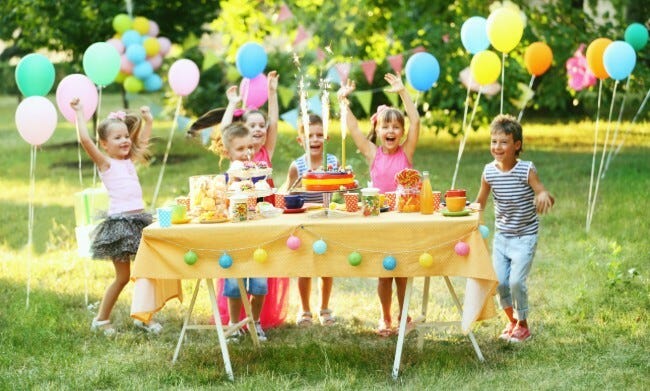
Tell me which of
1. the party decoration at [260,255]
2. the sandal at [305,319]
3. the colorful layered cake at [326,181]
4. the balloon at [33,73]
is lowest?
the sandal at [305,319]

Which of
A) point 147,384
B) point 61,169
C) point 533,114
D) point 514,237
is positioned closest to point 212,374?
point 147,384

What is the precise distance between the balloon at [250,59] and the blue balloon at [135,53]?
17.8ft

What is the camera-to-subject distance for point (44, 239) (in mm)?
9273

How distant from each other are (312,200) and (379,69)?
31.0ft

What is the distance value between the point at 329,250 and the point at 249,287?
3.89ft

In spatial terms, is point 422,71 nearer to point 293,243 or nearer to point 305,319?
point 305,319

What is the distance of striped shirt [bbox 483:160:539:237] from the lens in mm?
5477

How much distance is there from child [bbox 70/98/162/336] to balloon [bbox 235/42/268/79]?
148cm

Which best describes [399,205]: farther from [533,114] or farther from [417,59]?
[533,114]

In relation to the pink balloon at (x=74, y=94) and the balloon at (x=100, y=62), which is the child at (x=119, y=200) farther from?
the balloon at (x=100, y=62)

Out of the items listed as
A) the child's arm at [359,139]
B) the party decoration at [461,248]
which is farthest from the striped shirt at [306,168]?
the party decoration at [461,248]

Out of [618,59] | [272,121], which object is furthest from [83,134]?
[618,59]

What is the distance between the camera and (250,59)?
748cm

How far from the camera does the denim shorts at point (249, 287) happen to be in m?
5.71
